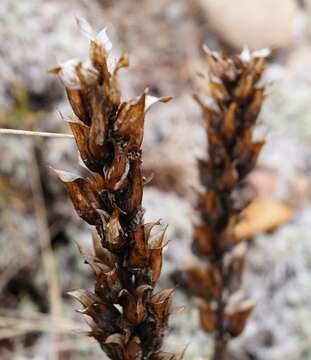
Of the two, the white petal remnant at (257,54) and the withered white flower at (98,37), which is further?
the white petal remnant at (257,54)

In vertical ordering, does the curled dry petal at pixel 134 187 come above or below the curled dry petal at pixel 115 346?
above

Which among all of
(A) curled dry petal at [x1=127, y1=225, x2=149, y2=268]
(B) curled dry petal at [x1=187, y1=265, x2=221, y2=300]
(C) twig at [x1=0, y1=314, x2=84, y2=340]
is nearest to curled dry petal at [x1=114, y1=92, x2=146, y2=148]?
(A) curled dry petal at [x1=127, y1=225, x2=149, y2=268]

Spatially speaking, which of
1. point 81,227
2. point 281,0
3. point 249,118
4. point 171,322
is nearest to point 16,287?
point 81,227

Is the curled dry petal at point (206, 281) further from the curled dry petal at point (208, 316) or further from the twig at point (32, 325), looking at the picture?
the twig at point (32, 325)

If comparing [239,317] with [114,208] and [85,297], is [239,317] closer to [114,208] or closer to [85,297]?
[85,297]

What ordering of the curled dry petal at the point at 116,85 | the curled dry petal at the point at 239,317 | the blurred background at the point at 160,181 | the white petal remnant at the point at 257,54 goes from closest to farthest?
the curled dry petal at the point at 116,85 → the white petal remnant at the point at 257,54 → the curled dry petal at the point at 239,317 → the blurred background at the point at 160,181

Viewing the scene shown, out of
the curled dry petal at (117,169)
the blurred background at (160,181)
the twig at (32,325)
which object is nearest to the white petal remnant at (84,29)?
the curled dry petal at (117,169)

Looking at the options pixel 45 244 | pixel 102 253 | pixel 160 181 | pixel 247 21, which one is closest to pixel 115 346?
pixel 102 253
